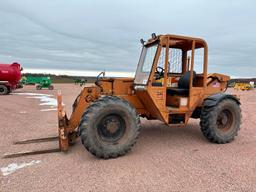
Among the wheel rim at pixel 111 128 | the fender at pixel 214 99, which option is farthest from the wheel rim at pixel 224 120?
the wheel rim at pixel 111 128

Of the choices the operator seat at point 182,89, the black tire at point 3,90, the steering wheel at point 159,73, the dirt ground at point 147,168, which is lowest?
the dirt ground at point 147,168

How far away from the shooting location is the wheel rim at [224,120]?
606 centimetres

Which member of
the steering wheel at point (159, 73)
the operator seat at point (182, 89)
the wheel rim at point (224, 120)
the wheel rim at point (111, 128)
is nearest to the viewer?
the wheel rim at point (111, 128)

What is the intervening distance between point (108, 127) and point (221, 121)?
3053 millimetres

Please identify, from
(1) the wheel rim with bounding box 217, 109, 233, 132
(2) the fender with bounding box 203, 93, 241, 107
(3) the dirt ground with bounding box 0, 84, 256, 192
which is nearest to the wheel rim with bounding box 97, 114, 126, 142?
(3) the dirt ground with bounding box 0, 84, 256, 192

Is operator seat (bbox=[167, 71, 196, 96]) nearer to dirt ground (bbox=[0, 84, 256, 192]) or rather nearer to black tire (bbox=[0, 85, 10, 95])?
dirt ground (bbox=[0, 84, 256, 192])

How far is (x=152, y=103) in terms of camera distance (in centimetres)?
533

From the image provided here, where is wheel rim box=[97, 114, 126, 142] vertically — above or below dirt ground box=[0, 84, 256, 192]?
above

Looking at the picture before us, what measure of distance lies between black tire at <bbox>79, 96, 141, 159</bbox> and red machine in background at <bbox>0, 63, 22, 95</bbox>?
58.6 feet

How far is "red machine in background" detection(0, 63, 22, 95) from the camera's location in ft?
64.6

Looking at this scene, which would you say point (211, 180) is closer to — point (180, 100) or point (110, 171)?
point (110, 171)

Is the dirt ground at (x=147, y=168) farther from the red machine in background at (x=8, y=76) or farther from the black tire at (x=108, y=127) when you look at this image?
the red machine in background at (x=8, y=76)

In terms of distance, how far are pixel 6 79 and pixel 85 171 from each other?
18568mm

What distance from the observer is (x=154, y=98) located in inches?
207
